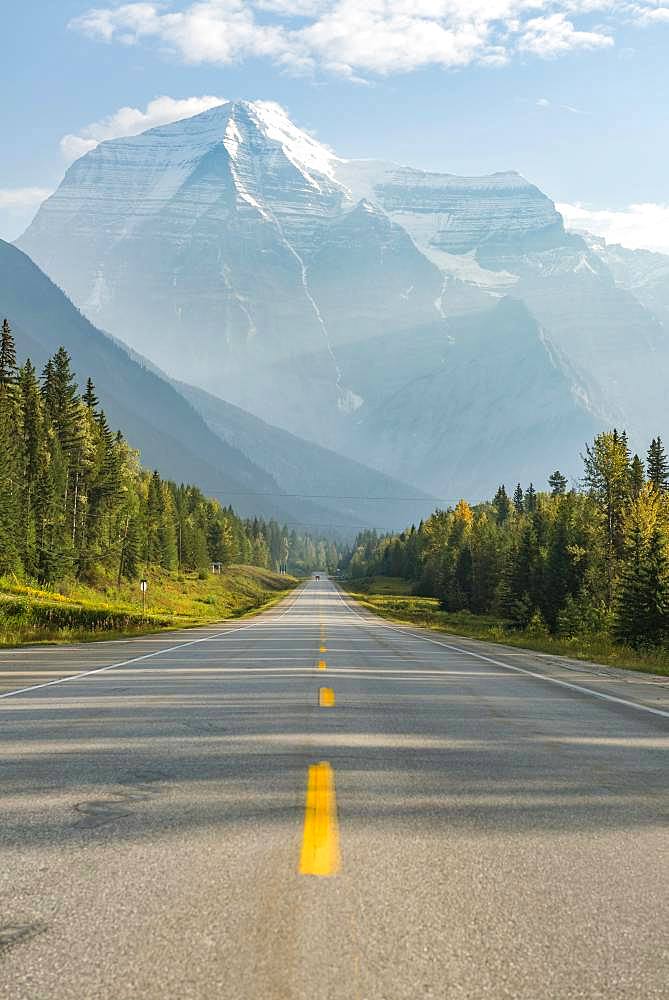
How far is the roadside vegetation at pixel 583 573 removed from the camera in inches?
1191

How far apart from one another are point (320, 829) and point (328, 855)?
46 centimetres

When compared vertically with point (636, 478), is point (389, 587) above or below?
below

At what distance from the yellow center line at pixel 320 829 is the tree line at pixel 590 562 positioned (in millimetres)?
25811

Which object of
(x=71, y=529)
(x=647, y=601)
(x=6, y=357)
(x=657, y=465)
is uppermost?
(x=6, y=357)

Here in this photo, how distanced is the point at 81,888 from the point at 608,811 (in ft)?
11.7

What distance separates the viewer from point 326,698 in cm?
1174

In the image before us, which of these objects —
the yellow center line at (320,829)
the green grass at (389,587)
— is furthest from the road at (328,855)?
the green grass at (389,587)

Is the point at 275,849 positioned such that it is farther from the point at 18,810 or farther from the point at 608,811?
the point at 608,811

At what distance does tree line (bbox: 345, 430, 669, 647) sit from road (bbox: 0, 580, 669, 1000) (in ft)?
71.5

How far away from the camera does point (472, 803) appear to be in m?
5.98

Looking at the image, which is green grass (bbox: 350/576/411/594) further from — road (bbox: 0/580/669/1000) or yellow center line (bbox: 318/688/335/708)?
road (bbox: 0/580/669/1000)

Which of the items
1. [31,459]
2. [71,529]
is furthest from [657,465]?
[31,459]

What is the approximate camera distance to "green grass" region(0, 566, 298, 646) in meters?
28.8

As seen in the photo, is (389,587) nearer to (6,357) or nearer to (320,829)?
(6,357)
